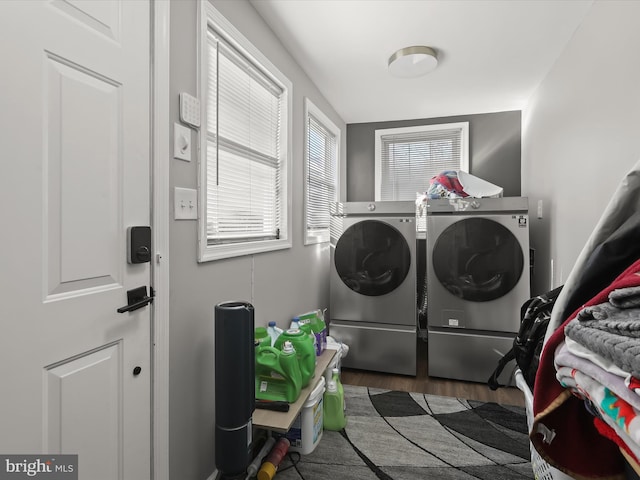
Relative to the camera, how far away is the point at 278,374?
1.61 m

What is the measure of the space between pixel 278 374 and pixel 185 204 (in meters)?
0.90

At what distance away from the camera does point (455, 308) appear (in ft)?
8.59

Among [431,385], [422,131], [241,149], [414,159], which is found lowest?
[431,385]

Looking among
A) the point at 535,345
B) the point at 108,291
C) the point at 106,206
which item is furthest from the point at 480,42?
the point at 108,291

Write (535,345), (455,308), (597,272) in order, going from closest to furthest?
(597,272) → (535,345) → (455,308)

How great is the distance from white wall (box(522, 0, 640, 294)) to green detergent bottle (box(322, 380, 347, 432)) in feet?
5.32

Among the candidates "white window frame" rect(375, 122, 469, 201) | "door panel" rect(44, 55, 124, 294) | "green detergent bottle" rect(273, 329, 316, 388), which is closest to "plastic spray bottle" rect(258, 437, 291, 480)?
"green detergent bottle" rect(273, 329, 316, 388)

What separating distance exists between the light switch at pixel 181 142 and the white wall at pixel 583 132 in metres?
1.80

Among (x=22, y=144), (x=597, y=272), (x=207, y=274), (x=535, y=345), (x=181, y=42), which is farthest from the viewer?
(x=207, y=274)

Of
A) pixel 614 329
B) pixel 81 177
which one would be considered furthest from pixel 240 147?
pixel 614 329

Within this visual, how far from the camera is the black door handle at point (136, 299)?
1.07 meters

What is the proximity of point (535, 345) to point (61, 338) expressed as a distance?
1.33 metres

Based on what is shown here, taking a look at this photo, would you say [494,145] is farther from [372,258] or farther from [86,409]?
[86,409]

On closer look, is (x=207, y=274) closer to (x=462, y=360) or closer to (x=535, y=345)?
(x=535, y=345)
